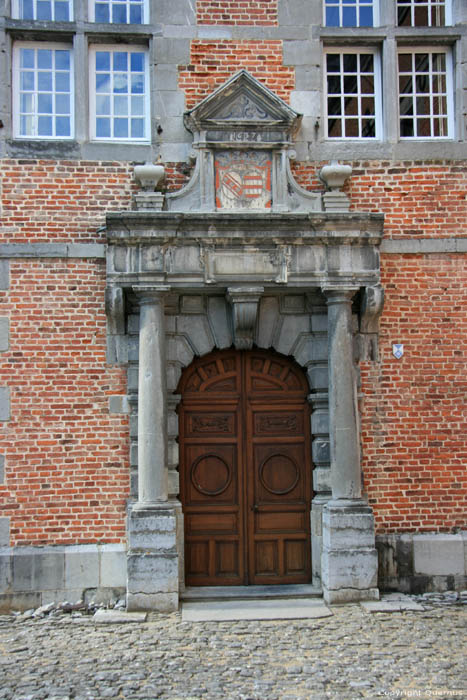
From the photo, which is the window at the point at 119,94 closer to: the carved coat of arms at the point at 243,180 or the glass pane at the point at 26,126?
the glass pane at the point at 26,126

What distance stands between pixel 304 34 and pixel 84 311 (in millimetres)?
3994

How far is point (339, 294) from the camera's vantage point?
8102 mm

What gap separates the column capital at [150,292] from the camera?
310 inches

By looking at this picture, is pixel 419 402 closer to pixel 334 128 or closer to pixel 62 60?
pixel 334 128

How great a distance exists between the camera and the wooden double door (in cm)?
830

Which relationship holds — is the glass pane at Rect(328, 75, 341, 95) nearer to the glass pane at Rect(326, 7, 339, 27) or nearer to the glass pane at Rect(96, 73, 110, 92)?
the glass pane at Rect(326, 7, 339, 27)

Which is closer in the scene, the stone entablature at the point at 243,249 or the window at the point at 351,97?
the stone entablature at the point at 243,249

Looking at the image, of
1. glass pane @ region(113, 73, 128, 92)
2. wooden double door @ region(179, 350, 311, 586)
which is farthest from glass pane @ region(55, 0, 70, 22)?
wooden double door @ region(179, 350, 311, 586)

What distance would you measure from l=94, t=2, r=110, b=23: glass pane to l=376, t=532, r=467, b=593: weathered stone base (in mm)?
6542

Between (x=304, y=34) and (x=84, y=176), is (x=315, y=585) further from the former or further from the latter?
(x=304, y=34)

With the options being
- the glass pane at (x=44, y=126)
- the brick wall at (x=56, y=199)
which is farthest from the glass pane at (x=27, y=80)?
the brick wall at (x=56, y=199)

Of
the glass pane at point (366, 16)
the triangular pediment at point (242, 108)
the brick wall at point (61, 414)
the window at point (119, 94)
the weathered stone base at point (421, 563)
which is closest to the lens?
the brick wall at point (61, 414)

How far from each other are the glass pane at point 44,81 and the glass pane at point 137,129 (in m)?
1.00

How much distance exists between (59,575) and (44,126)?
4883 millimetres
